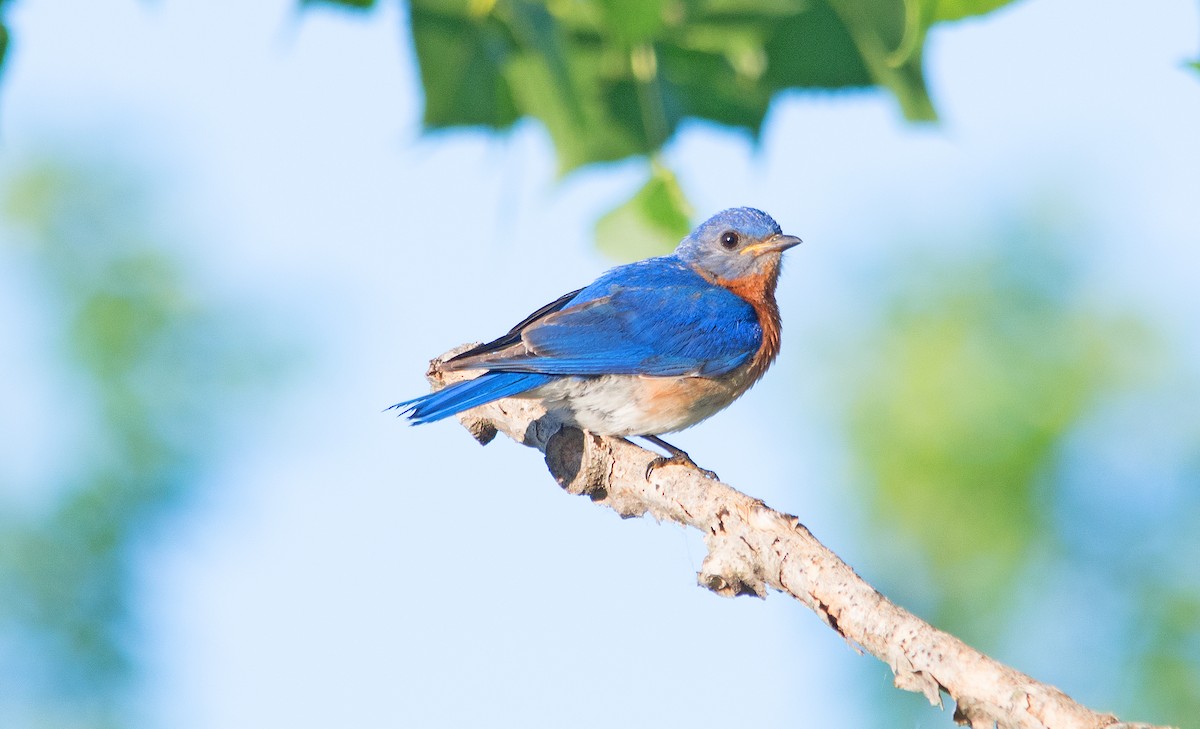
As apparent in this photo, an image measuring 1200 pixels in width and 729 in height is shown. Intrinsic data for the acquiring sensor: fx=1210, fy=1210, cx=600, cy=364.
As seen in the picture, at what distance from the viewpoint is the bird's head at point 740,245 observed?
7.03m

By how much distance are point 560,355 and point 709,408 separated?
3.41 feet

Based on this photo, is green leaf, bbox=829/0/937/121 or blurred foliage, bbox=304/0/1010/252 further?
blurred foliage, bbox=304/0/1010/252

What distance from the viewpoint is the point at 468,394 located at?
493 cm

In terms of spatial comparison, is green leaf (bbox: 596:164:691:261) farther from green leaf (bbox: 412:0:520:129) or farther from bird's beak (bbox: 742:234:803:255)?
bird's beak (bbox: 742:234:803:255)

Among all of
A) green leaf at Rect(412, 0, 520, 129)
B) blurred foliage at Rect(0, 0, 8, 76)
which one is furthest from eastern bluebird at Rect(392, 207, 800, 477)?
blurred foliage at Rect(0, 0, 8, 76)

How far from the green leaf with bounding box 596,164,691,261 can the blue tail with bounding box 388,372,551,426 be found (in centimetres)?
122

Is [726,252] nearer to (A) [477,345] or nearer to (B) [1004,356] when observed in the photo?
(A) [477,345]

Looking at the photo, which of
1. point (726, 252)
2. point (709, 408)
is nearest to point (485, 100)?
point (709, 408)

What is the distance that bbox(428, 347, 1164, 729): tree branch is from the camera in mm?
2820

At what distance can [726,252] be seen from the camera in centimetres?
711

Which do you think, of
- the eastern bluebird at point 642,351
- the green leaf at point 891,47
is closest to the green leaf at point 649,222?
the green leaf at point 891,47

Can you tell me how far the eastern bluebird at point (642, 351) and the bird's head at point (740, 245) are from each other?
0.01 m

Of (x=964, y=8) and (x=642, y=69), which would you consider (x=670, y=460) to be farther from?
(x=964, y=8)

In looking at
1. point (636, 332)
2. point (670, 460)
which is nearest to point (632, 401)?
point (636, 332)
